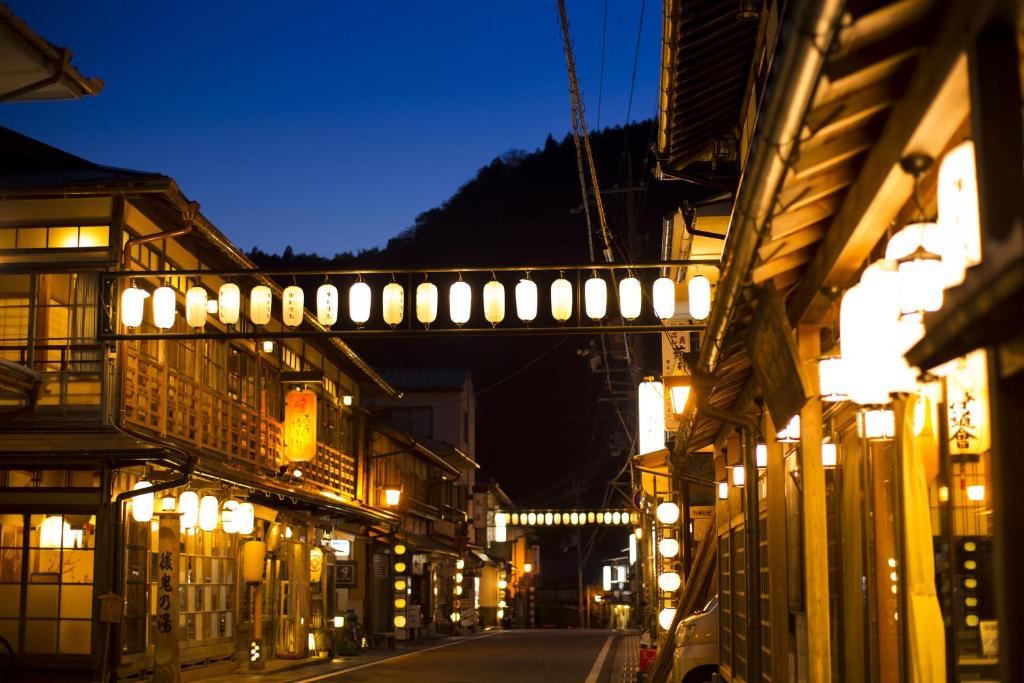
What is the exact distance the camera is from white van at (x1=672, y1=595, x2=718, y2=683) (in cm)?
1859

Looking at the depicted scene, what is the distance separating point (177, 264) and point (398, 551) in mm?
24241

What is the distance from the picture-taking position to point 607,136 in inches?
5458

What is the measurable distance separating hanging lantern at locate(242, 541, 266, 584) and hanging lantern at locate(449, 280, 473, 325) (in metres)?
11.5

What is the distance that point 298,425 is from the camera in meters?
33.1

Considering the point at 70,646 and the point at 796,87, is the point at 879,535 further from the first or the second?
the point at 70,646

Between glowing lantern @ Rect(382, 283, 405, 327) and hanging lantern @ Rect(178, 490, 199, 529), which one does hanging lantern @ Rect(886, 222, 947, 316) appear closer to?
glowing lantern @ Rect(382, 283, 405, 327)

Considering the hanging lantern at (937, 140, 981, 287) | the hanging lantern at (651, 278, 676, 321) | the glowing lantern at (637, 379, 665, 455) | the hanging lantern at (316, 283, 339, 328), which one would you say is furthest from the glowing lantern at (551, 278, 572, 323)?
the hanging lantern at (937, 140, 981, 287)

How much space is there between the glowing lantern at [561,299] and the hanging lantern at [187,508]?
885 centimetres

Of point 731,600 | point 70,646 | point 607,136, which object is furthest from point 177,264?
point 607,136

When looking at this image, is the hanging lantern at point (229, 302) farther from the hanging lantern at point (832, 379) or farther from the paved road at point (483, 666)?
the hanging lantern at point (832, 379)

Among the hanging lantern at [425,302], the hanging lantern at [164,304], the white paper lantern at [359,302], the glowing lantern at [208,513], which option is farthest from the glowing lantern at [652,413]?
the hanging lantern at [164,304]

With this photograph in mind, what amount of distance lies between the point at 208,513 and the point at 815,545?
19.4 metres

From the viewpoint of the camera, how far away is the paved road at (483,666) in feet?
88.7

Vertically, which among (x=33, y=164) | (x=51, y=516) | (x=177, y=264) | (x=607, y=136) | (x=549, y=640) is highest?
(x=607, y=136)
